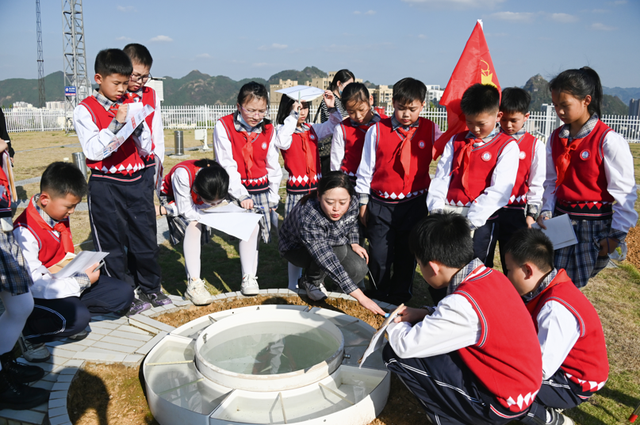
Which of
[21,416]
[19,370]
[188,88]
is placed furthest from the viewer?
[188,88]

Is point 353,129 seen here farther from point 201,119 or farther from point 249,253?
point 201,119

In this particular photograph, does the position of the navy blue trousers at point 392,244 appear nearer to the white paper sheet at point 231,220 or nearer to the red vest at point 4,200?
the white paper sheet at point 231,220

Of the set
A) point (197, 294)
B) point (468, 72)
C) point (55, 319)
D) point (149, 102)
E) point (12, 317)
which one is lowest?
point (197, 294)

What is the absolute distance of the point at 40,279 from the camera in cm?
277

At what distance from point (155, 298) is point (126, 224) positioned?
64 cm

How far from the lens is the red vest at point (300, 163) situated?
432 centimetres

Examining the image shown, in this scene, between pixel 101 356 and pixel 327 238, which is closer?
pixel 101 356

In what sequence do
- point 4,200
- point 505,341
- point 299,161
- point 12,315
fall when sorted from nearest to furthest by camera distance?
point 505,341 < point 12,315 < point 4,200 < point 299,161

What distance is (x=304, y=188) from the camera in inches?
171

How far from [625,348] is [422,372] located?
2000 mm

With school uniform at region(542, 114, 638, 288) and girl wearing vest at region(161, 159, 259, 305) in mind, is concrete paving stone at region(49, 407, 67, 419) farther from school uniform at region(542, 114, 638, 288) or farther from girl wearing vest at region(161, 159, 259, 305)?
school uniform at region(542, 114, 638, 288)

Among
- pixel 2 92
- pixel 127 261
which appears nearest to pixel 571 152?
pixel 127 261

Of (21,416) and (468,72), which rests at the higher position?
(468,72)

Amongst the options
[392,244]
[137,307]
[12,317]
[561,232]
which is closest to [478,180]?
[561,232]
